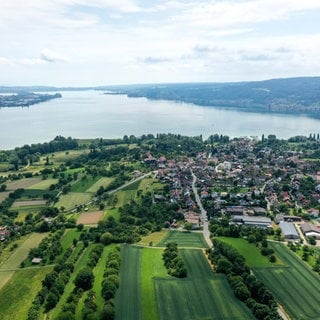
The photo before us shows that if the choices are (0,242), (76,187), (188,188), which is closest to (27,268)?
(0,242)

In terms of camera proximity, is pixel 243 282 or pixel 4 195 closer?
pixel 243 282

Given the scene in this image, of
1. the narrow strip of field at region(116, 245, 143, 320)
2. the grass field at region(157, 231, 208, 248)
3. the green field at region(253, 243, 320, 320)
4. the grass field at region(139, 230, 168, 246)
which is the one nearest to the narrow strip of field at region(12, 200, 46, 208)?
the grass field at region(139, 230, 168, 246)

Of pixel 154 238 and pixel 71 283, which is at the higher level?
pixel 71 283

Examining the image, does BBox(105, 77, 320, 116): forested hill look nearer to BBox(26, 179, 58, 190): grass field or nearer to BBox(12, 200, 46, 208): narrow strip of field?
BBox(26, 179, 58, 190): grass field

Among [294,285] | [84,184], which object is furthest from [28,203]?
[294,285]

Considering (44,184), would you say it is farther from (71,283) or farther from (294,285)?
(294,285)

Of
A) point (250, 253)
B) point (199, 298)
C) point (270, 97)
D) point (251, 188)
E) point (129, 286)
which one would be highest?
point (270, 97)
